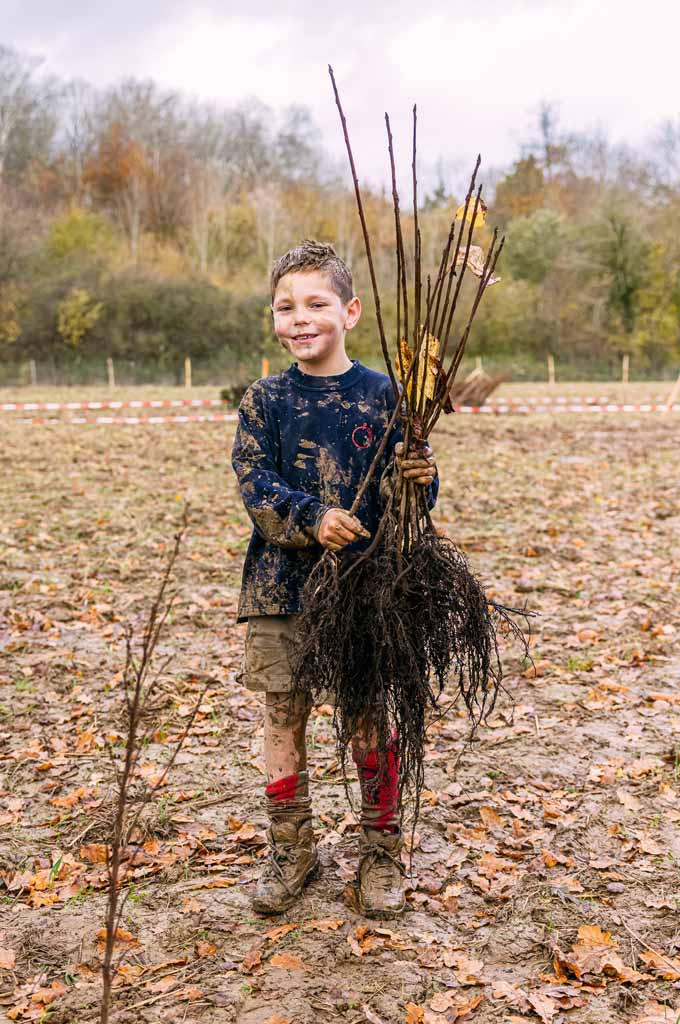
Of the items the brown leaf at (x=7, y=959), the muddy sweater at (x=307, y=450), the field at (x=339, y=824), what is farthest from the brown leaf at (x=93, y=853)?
the muddy sweater at (x=307, y=450)

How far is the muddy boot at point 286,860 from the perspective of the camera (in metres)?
2.86

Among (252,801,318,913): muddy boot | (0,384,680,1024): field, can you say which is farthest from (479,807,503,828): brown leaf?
(252,801,318,913): muddy boot

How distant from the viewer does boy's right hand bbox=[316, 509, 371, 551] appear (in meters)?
2.51

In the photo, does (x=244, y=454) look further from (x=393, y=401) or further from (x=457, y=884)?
(x=457, y=884)

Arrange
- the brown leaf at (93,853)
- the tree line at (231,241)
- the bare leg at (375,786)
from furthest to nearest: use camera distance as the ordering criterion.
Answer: the tree line at (231,241)
the brown leaf at (93,853)
the bare leg at (375,786)

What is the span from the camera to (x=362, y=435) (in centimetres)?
275

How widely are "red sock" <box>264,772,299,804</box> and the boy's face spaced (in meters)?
1.27

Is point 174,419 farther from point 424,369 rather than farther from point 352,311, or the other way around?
point 424,369

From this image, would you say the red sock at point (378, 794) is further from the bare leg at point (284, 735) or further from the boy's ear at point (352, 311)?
the boy's ear at point (352, 311)

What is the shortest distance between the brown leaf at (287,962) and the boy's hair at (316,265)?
1.86m

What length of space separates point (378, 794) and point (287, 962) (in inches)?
21.0

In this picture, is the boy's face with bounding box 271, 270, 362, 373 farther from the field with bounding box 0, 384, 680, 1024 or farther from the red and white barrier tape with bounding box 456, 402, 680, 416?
the red and white barrier tape with bounding box 456, 402, 680, 416

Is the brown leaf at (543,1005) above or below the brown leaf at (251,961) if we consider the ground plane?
below

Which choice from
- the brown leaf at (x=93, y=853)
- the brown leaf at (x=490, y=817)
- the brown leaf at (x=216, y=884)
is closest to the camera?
the brown leaf at (x=216, y=884)
